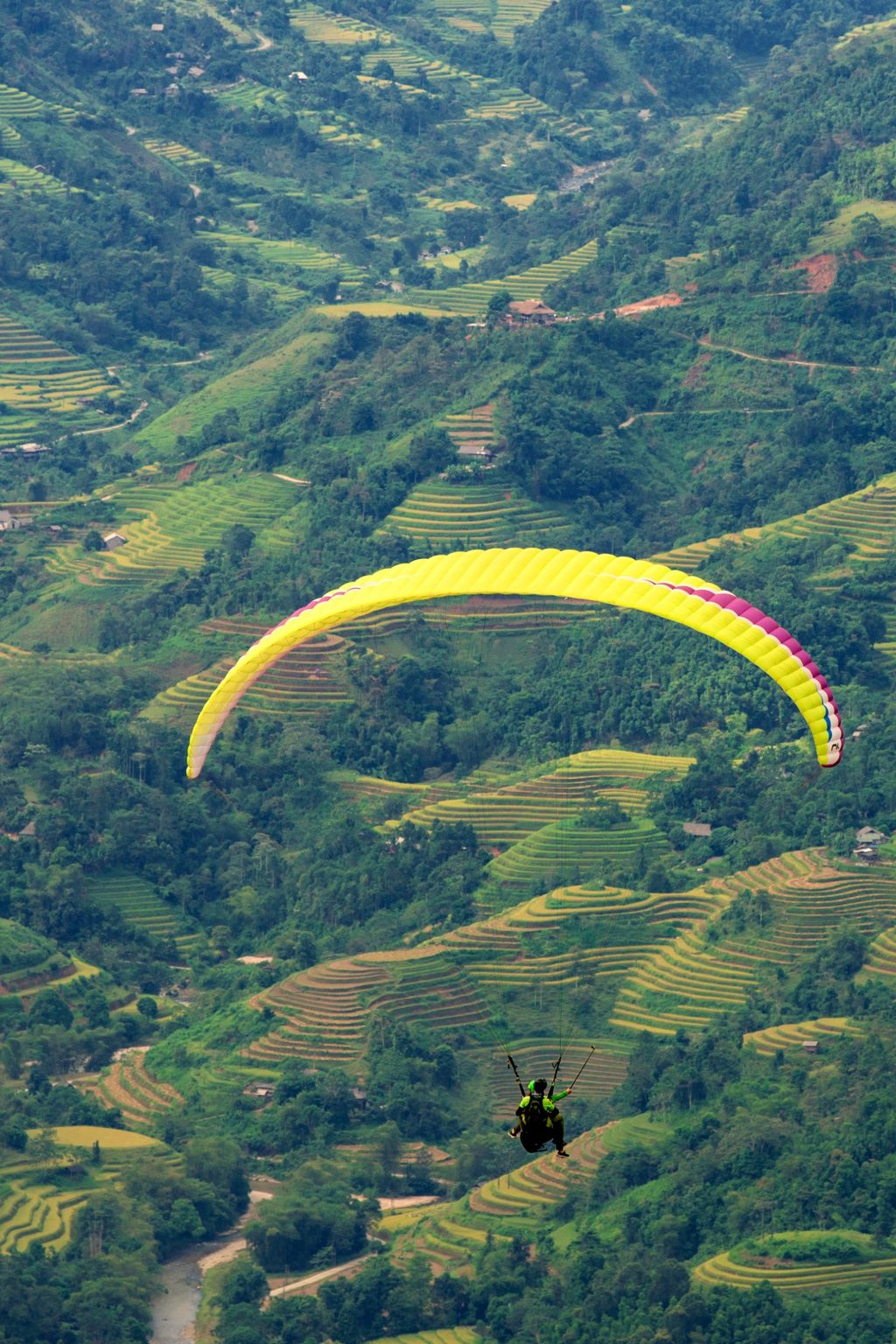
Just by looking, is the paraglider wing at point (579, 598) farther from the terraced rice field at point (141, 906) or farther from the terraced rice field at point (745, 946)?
the terraced rice field at point (141, 906)

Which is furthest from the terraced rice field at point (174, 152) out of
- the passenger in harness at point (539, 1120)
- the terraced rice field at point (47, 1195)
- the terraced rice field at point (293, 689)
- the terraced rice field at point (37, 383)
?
the passenger in harness at point (539, 1120)

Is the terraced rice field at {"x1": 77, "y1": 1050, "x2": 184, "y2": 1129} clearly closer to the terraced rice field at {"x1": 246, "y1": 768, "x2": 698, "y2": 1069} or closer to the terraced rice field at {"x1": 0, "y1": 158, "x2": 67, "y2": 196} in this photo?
the terraced rice field at {"x1": 246, "y1": 768, "x2": 698, "y2": 1069}

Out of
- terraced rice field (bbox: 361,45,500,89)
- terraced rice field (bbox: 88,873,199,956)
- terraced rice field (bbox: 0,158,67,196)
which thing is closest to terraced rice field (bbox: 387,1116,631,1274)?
terraced rice field (bbox: 88,873,199,956)

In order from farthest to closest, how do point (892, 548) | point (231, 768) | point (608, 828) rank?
point (892, 548) < point (231, 768) < point (608, 828)

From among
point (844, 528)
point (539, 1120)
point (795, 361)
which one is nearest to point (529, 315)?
point (795, 361)

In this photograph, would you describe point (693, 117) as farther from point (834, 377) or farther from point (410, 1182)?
point (410, 1182)

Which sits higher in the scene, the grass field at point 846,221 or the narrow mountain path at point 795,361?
the grass field at point 846,221

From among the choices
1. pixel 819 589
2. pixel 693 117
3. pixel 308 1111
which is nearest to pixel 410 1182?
pixel 308 1111
